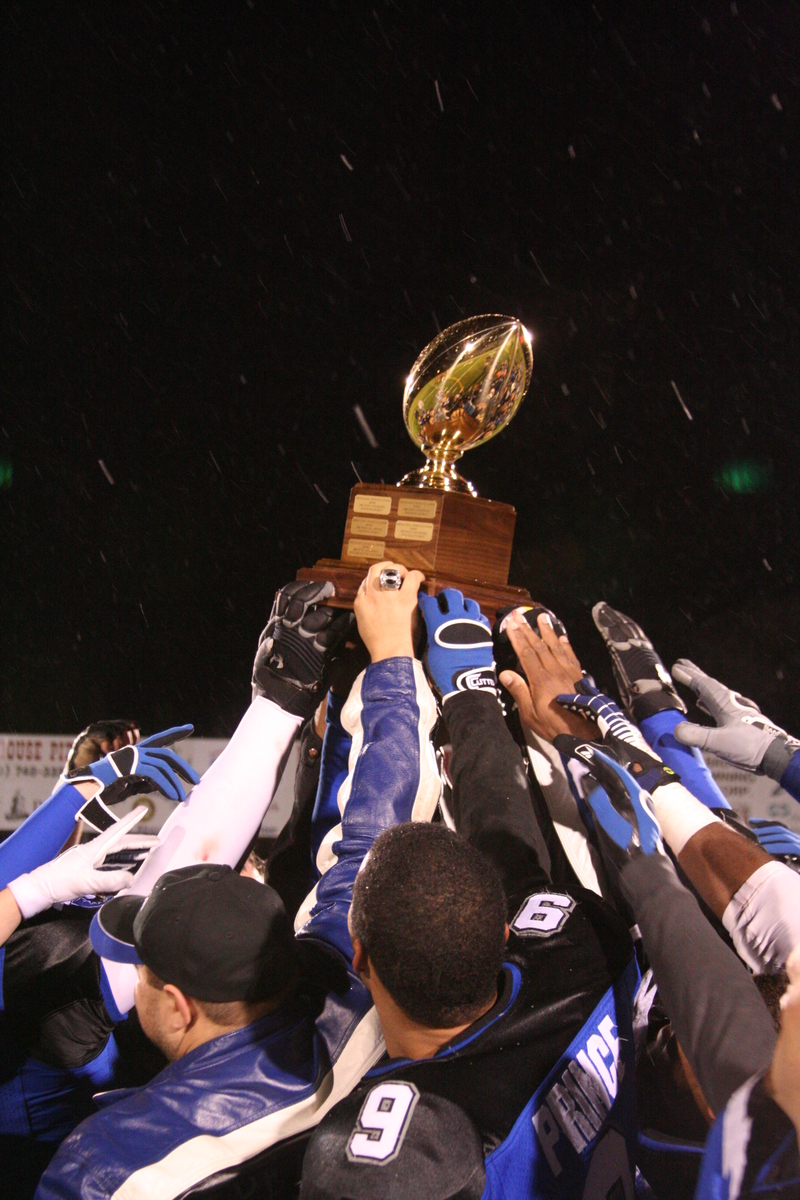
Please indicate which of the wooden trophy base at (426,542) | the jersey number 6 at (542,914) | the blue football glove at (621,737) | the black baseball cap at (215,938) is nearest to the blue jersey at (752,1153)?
the jersey number 6 at (542,914)

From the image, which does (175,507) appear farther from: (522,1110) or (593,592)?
(522,1110)

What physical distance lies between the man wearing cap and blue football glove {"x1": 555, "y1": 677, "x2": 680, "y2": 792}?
0.38 m

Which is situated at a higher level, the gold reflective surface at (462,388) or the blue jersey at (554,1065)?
the gold reflective surface at (462,388)

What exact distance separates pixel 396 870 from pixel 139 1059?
34.0 inches

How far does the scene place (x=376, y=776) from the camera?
113cm

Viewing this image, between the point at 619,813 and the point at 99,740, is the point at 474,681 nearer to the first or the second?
the point at 619,813

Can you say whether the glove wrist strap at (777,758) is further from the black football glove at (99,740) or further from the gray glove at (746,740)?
the black football glove at (99,740)

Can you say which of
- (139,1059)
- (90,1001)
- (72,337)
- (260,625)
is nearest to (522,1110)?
(90,1001)

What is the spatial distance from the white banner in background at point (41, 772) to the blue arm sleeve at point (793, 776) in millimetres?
2569

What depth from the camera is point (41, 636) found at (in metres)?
4.35

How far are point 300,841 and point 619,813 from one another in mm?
877

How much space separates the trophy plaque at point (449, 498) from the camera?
1593 millimetres

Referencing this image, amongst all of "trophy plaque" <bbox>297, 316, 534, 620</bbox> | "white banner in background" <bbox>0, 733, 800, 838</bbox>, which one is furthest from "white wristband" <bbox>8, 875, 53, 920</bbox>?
"white banner in background" <bbox>0, 733, 800, 838</bbox>

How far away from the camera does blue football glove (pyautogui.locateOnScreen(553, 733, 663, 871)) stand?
37.2 inches
